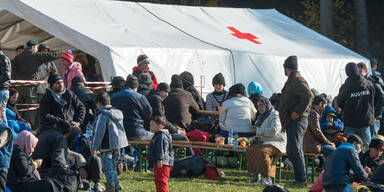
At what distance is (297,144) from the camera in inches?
380

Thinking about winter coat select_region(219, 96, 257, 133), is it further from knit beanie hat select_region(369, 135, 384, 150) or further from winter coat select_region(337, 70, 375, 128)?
knit beanie hat select_region(369, 135, 384, 150)

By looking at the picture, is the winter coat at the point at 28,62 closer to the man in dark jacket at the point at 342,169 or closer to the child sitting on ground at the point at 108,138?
the child sitting on ground at the point at 108,138

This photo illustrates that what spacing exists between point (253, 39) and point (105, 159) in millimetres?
8859

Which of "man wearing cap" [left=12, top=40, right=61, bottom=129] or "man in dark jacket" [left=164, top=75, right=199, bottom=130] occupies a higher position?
"man wearing cap" [left=12, top=40, right=61, bottom=129]

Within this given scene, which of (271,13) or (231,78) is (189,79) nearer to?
(231,78)

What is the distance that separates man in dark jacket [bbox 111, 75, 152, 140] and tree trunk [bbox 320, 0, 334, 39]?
16.2m

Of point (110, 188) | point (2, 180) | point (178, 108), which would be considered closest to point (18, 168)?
point (2, 180)

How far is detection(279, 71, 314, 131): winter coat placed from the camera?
31.6 feet

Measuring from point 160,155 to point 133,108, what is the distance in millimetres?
2344

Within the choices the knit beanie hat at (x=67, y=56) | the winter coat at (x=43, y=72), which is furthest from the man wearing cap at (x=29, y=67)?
the knit beanie hat at (x=67, y=56)

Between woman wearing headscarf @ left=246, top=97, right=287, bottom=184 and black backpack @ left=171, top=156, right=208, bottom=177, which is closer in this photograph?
woman wearing headscarf @ left=246, top=97, right=287, bottom=184

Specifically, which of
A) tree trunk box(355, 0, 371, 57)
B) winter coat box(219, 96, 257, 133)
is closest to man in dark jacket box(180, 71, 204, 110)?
winter coat box(219, 96, 257, 133)

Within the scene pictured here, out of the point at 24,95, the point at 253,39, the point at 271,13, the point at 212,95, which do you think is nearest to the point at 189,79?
the point at 212,95

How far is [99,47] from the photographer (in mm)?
13086
